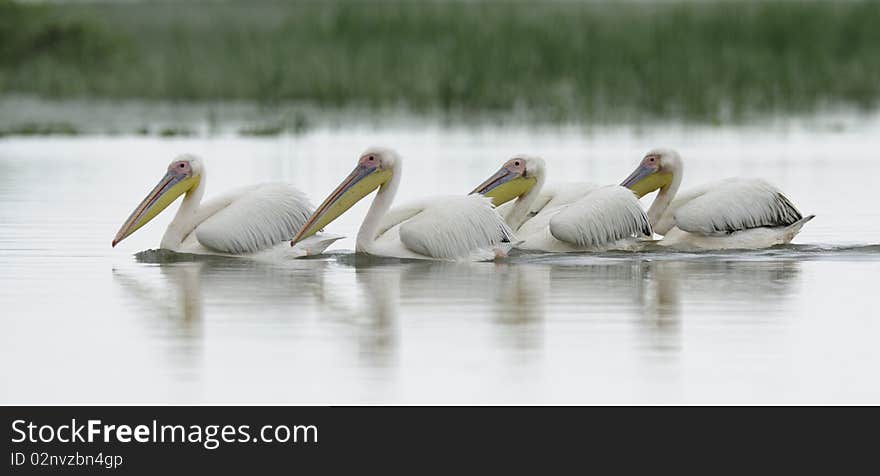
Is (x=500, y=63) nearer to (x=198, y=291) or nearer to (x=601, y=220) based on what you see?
(x=601, y=220)

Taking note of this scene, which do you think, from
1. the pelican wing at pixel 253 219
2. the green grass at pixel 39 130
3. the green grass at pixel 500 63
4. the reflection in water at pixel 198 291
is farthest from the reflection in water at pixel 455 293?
the green grass at pixel 500 63

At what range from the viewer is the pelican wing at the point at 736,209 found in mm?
9672

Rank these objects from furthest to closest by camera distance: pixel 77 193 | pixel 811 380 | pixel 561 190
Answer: pixel 77 193, pixel 561 190, pixel 811 380

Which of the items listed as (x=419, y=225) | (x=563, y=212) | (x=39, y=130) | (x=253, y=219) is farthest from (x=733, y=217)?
(x=39, y=130)

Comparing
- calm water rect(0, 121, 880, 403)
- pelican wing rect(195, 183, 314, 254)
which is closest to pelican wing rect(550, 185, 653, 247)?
calm water rect(0, 121, 880, 403)

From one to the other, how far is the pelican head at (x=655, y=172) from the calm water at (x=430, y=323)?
83cm

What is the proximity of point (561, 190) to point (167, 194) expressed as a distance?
7.09 ft

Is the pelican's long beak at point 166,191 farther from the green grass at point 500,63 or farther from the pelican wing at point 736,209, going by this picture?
the green grass at point 500,63

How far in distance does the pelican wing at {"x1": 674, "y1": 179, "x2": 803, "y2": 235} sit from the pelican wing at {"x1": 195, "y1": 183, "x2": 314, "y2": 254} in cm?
200

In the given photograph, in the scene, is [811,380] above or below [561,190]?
below

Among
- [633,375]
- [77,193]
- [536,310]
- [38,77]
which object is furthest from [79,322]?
[38,77]
